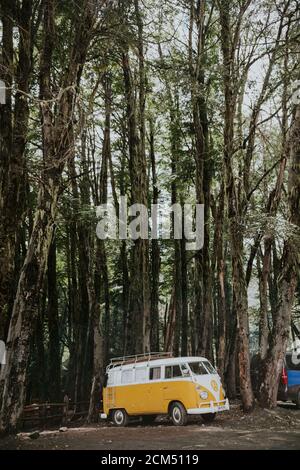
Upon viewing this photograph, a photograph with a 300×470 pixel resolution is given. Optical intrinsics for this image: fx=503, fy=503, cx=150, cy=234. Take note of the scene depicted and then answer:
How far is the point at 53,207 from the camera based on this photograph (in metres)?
10.2

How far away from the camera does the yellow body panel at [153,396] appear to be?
1165 cm

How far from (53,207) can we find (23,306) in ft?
6.85

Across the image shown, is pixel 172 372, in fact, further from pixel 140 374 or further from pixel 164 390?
pixel 140 374

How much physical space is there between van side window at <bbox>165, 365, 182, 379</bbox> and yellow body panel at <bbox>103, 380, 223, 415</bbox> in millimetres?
166

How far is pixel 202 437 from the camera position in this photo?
9562mm

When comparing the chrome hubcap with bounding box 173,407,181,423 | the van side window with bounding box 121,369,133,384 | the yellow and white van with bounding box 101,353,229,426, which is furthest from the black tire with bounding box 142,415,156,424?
the chrome hubcap with bounding box 173,407,181,423

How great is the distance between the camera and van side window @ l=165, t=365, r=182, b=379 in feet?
40.0

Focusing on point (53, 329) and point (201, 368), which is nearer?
point (201, 368)

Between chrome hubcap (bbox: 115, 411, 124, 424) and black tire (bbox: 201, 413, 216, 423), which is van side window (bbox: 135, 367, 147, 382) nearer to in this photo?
chrome hubcap (bbox: 115, 411, 124, 424)

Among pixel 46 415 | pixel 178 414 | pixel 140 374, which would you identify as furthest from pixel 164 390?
pixel 46 415

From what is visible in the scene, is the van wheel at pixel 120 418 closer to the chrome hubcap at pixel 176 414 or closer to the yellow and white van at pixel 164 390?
the yellow and white van at pixel 164 390

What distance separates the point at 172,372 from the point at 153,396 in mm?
796

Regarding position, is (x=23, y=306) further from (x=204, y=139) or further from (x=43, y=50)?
(x=204, y=139)
